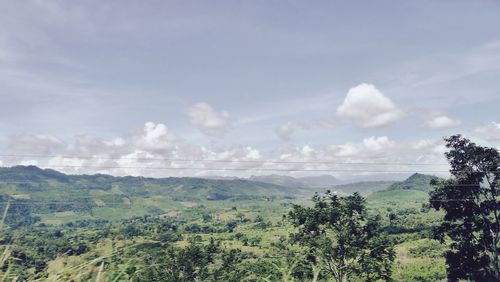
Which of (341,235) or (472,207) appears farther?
(341,235)

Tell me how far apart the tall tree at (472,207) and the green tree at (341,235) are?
19.8ft

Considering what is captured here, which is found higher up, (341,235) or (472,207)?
(472,207)

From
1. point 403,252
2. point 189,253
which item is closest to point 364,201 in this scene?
point 189,253

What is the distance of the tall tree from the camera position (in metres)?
33.0

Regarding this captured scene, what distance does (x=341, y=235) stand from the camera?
37844mm

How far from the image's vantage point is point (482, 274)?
32.8 meters

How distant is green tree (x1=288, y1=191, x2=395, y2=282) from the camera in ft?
123

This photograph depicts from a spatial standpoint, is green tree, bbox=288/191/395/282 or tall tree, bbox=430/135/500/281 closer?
tall tree, bbox=430/135/500/281

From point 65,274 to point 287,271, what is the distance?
181 centimetres

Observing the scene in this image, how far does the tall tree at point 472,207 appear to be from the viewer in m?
33.0

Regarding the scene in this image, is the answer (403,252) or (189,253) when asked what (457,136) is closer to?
(189,253)

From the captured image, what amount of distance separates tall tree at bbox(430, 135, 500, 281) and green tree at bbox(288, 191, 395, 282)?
19.8ft

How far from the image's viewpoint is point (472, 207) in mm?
33125

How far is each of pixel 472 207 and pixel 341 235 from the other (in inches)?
461
